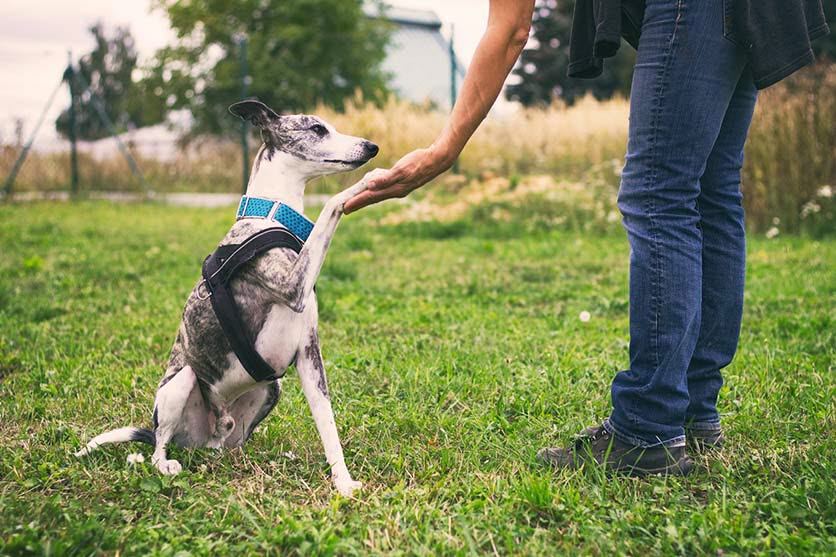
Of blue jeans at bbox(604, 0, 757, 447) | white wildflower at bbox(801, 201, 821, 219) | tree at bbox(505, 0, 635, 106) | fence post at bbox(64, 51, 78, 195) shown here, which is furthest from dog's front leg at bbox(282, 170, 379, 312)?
tree at bbox(505, 0, 635, 106)

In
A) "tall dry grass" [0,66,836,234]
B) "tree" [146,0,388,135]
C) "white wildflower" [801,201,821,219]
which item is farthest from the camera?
"tree" [146,0,388,135]

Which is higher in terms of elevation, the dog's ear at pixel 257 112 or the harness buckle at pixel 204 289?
the dog's ear at pixel 257 112

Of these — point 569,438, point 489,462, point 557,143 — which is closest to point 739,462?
point 569,438

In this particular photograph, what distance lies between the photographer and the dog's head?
2.24 meters

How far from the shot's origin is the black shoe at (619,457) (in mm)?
2145

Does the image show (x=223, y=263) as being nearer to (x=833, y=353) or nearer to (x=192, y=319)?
(x=192, y=319)

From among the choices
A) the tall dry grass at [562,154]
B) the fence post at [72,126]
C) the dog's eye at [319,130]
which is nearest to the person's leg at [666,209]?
the dog's eye at [319,130]

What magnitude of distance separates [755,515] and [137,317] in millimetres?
3420

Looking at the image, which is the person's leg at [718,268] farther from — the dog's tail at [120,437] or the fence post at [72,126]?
the fence post at [72,126]

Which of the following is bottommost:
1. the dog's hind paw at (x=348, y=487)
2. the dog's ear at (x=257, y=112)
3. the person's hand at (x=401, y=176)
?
the dog's hind paw at (x=348, y=487)

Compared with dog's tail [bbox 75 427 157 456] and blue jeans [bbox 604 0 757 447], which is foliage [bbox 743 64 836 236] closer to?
blue jeans [bbox 604 0 757 447]

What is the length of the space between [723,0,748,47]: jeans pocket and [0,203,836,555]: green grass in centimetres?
119

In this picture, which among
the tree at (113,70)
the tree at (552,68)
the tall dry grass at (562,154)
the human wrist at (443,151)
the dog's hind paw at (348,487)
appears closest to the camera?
the dog's hind paw at (348,487)

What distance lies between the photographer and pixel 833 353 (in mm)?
3301
